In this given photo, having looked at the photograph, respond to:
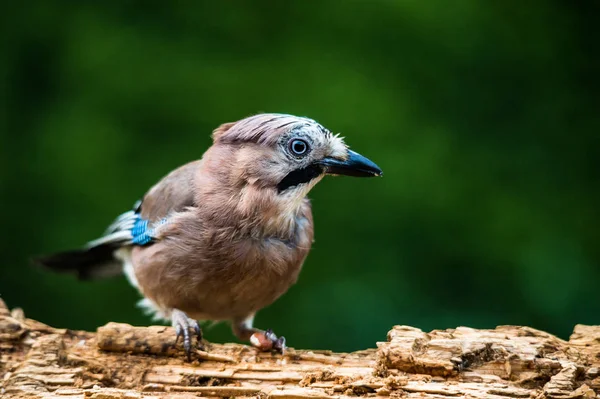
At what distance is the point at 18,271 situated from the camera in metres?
5.64

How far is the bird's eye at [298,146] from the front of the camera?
3.88 meters

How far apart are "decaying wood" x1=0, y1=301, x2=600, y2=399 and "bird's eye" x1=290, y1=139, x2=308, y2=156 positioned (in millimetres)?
994

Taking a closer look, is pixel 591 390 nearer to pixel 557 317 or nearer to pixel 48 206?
pixel 557 317

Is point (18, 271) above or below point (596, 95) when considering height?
below

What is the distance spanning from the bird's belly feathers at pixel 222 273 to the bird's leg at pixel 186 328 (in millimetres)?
123

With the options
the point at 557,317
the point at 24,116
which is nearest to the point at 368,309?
the point at 557,317

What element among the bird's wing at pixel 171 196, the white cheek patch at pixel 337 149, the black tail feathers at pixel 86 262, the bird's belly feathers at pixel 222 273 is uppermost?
the white cheek patch at pixel 337 149

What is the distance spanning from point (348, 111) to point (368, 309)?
1.37 metres

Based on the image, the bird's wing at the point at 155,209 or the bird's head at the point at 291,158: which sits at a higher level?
the bird's head at the point at 291,158

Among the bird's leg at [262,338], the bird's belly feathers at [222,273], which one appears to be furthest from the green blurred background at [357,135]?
the bird's belly feathers at [222,273]

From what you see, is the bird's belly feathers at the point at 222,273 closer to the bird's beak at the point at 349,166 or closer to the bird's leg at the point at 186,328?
the bird's leg at the point at 186,328

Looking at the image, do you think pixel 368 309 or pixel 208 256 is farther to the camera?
pixel 368 309

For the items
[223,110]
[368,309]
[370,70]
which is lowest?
[368,309]

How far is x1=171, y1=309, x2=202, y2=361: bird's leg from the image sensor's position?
3717mm
